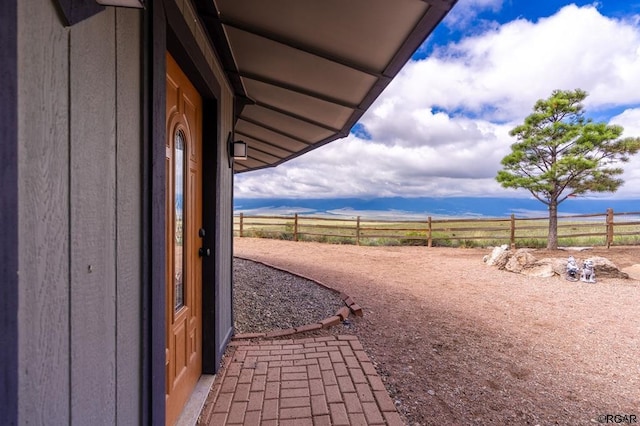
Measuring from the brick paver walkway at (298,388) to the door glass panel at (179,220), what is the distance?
29.0 inches

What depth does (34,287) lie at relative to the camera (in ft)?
2.17

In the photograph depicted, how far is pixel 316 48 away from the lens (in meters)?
2.03

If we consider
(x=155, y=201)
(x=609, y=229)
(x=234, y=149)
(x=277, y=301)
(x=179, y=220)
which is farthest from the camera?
(x=609, y=229)

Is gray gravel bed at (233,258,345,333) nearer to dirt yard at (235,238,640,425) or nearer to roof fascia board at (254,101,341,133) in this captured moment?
dirt yard at (235,238,640,425)

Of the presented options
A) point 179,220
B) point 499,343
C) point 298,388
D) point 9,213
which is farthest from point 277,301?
point 9,213

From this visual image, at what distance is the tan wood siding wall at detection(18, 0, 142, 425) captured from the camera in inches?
25.7

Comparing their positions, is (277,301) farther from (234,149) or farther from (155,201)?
(155,201)

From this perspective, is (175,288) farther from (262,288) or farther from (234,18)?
(262,288)

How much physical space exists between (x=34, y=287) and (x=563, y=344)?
4.31m

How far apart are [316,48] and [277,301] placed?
3.23 meters

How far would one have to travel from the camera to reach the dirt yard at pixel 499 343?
2.34 meters

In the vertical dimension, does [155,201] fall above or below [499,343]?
above

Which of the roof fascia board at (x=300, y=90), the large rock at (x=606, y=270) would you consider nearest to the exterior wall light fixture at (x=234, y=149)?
the roof fascia board at (x=300, y=90)

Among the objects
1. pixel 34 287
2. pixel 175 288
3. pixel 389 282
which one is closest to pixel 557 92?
pixel 389 282
